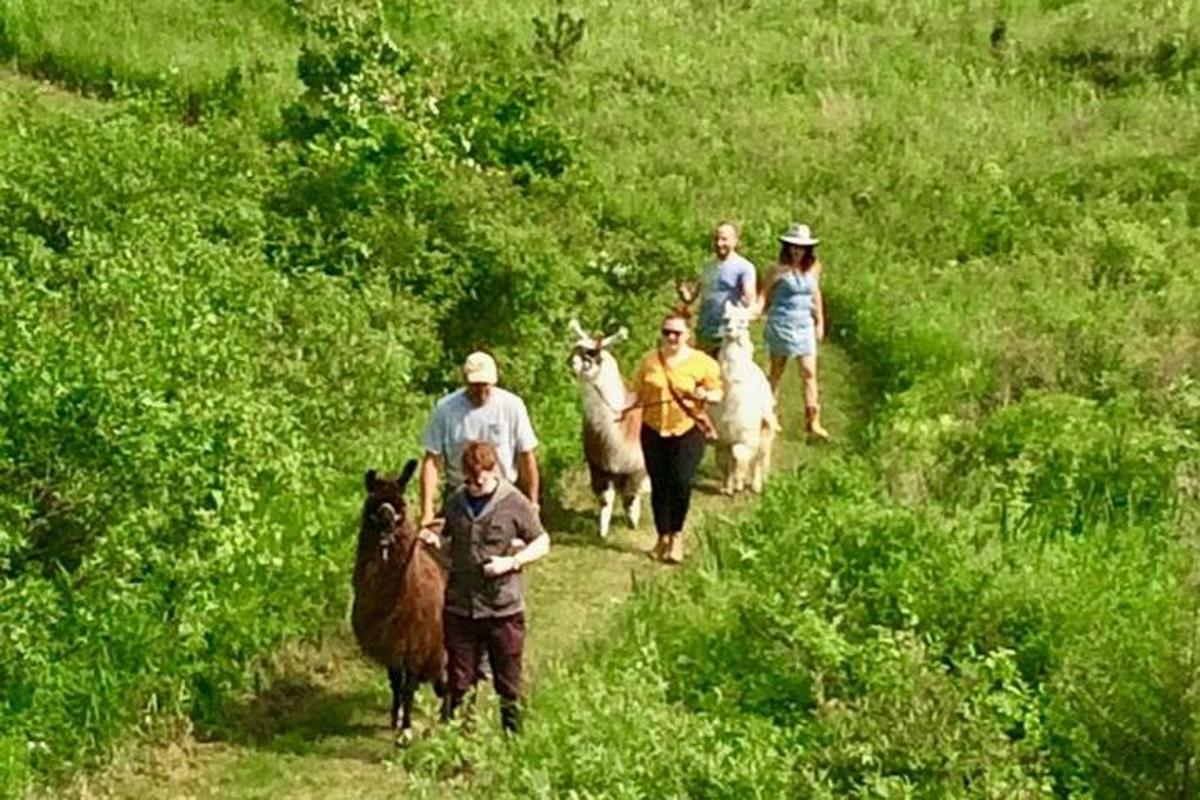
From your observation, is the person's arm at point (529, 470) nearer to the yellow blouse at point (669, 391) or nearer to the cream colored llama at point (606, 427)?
the yellow blouse at point (669, 391)

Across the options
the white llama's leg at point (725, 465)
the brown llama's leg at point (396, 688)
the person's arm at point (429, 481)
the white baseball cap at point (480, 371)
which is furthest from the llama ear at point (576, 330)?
the brown llama's leg at point (396, 688)

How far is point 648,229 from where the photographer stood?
19859 mm

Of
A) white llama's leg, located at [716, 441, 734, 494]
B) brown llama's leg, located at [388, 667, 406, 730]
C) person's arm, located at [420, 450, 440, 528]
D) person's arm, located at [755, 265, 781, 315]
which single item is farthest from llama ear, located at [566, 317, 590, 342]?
brown llama's leg, located at [388, 667, 406, 730]

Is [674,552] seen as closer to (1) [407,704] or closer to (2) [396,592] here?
(1) [407,704]

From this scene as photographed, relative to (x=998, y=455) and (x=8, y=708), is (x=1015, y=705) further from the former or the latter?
(x=8, y=708)

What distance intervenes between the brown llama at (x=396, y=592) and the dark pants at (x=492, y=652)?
0.40 metres

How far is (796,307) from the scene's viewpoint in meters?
15.7

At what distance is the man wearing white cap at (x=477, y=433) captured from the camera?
1073cm

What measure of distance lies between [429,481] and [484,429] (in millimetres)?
419

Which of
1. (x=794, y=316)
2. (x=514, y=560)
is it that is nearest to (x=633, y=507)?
(x=794, y=316)

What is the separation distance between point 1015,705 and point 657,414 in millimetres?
3979

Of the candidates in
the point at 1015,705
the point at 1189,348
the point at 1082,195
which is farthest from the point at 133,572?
the point at 1082,195

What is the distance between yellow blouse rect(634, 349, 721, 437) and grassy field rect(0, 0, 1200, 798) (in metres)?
0.85

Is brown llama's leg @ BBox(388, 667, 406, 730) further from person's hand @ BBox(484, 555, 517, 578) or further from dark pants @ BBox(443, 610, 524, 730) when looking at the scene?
person's hand @ BBox(484, 555, 517, 578)
